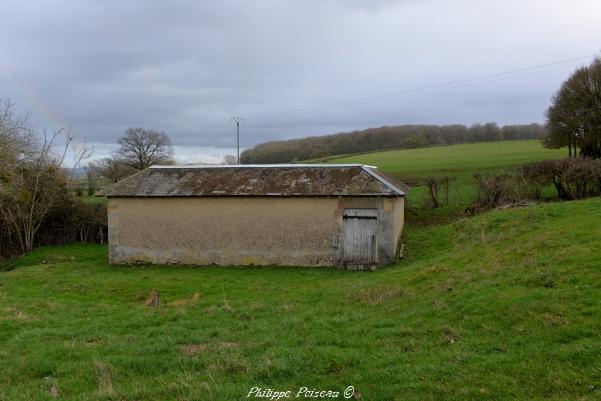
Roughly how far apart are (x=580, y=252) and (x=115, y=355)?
8839 mm

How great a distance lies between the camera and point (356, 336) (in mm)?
7297

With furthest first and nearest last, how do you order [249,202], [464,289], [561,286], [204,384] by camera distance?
1. [249,202]
2. [464,289]
3. [561,286]
4. [204,384]

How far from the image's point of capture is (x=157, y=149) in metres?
60.6

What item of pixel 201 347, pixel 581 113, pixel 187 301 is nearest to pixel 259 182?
pixel 187 301

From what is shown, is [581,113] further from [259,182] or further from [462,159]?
[259,182]

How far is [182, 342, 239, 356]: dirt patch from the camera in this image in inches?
280

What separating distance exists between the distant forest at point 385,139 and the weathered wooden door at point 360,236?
51447mm

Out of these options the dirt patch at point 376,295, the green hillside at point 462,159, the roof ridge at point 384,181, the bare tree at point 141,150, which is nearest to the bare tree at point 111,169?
the bare tree at point 141,150

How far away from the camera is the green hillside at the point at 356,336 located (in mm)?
5164

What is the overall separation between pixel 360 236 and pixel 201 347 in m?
12.0

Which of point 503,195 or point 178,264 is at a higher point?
point 503,195

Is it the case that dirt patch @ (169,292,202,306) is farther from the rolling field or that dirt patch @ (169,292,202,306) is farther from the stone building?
the rolling field

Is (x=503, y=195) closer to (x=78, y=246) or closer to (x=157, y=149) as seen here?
(x=78, y=246)

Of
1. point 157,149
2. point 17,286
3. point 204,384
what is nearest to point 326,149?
point 157,149
